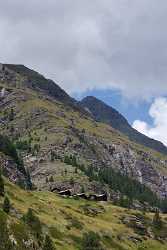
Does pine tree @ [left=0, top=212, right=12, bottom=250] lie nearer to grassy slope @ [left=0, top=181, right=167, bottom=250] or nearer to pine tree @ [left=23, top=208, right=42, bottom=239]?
grassy slope @ [left=0, top=181, right=167, bottom=250]

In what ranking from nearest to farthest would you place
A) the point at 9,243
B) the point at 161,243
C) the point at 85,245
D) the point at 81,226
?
the point at 9,243 < the point at 85,245 < the point at 81,226 < the point at 161,243

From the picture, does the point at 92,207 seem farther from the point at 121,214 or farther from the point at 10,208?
the point at 10,208

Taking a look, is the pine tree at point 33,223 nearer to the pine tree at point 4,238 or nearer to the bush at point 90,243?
the pine tree at point 4,238

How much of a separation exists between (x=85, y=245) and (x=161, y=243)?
55.1 m

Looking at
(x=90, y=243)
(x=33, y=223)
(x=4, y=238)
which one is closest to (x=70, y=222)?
(x=90, y=243)

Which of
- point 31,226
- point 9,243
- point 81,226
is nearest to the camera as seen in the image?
point 9,243

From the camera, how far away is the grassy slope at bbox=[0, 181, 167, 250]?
12415 cm

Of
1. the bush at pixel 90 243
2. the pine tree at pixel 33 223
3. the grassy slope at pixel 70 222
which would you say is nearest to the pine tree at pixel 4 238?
the grassy slope at pixel 70 222

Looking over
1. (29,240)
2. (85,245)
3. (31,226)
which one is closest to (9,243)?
(29,240)

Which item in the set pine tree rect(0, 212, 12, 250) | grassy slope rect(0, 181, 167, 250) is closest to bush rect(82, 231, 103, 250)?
grassy slope rect(0, 181, 167, 250)

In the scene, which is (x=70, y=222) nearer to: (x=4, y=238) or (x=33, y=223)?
(x=33, y=223)

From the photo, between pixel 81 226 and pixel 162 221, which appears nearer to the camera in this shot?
pixel 81 226

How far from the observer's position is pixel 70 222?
469 ft

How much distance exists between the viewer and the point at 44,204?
152 m
